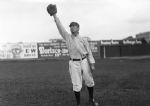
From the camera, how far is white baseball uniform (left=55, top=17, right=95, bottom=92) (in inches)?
334

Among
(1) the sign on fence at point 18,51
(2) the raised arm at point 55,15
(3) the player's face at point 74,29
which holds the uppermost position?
(2) the raised arm at point 55,15

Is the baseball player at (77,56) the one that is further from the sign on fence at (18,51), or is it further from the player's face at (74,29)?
the sign on fence at (18,51)

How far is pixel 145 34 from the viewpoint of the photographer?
2805 inches

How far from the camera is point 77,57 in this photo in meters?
8.57

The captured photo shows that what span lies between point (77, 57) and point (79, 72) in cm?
34

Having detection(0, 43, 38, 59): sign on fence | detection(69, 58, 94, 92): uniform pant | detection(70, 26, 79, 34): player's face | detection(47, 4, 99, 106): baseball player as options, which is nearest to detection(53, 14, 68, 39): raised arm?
detection(47, 4, 99, 106): baseball player

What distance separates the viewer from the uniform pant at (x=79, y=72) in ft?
27.8

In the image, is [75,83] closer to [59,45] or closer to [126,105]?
[126,105]

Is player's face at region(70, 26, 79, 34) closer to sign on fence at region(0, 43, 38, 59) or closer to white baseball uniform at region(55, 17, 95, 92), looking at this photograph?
white baseball uniform at region(55, 17, 95, 92)

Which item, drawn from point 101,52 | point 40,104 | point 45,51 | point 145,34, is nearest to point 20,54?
point 45,51

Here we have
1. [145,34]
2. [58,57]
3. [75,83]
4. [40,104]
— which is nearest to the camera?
[75,83]

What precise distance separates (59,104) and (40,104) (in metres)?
0.47

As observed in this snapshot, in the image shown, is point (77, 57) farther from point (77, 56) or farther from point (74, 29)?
point (74, 29)

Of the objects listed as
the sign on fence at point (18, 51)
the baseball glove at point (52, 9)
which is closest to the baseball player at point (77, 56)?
the baseball glove at point (52, 9)
